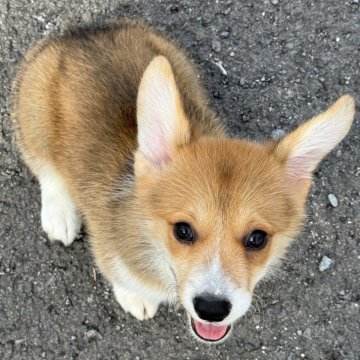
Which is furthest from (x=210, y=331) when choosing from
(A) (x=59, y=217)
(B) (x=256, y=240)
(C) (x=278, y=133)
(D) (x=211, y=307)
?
(C) (x=278, y=133)

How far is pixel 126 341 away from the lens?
13.1ft

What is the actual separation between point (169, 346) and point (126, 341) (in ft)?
0.91

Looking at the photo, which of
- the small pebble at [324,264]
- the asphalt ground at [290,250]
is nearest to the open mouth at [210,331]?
the asphalt ground at [290,250]

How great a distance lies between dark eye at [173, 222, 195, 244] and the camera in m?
2.81

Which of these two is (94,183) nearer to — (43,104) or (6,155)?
(43,104)

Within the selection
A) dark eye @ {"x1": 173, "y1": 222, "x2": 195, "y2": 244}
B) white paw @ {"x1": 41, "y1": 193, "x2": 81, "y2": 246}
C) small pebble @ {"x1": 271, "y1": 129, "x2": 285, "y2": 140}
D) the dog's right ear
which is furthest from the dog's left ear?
white paw @ {"x1": 41, "y1": 193, "x2": 81, "y2": 246}

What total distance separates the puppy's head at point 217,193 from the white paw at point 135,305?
825 mm

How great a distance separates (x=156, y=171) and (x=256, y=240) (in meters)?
0.59

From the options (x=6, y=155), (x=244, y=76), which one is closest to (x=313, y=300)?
(x=244, y=76)

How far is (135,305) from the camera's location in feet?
12.8

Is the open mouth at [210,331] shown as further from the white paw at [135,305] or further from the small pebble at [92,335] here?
the small pebble at [92,335]

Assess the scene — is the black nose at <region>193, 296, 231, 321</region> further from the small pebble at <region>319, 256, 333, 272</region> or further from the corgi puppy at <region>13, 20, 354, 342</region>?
the small pebble at <region>319, 256, 333, 272</region>

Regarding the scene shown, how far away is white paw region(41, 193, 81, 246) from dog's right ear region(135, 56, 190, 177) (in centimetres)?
118

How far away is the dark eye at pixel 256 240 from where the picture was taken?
285 cm
